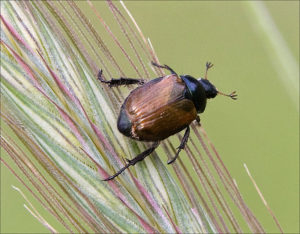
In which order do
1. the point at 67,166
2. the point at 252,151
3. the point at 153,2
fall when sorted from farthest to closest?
the point at 153,2, the point at 252,151, the point at 67,166

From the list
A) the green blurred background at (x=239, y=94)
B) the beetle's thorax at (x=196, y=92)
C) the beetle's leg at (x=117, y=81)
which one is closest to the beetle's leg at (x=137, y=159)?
the beetle's leg at (x=117, y=81)

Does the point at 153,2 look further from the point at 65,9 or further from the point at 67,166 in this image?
the point at 67,166

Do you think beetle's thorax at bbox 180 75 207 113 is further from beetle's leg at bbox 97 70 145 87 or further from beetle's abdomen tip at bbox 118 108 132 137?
beetle's abdomen tip at bbox 118 108 132 137

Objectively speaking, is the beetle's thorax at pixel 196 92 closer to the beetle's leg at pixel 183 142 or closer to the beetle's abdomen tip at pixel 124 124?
the beetle's leg at pixel 183 142

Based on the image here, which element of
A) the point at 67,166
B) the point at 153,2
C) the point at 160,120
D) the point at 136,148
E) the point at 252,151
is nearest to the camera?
the point at 67,166

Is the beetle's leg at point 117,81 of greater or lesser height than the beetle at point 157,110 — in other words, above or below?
above

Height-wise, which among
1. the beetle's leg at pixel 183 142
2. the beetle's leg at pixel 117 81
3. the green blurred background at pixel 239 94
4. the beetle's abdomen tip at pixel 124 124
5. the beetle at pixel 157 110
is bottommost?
the green blurred background at pixel 239 94

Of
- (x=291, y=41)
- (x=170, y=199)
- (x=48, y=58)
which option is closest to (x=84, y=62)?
(x=48, y=58)
